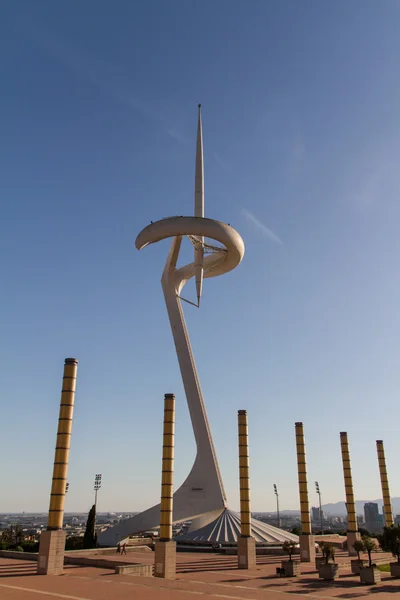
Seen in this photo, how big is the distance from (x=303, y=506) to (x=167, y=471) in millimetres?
12619

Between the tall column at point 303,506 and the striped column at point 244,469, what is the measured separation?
5.64 metres

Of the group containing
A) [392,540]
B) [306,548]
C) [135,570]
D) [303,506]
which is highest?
[303,506]

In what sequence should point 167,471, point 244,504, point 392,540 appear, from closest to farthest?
point 392,540
point 167,471
point 244,504

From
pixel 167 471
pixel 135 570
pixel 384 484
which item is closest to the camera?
pixel 135 570

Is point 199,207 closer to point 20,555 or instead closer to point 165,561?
point 165,561

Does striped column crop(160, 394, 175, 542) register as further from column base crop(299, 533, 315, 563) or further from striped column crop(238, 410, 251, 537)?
column base crop(299, 533, 315, 563)

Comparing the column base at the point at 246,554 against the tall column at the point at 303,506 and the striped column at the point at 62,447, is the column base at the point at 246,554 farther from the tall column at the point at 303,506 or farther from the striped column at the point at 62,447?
the striped column at the point at 62,447

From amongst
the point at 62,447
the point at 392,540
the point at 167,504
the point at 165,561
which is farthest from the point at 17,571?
the point at 392,540

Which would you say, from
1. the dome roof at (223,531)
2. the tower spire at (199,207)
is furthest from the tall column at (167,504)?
the tower spire at (199,207)

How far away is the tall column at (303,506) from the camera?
31.5 meters

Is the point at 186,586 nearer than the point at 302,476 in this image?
Yes

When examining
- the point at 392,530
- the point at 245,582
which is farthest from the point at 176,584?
the point at 392,530

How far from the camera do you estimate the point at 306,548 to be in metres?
31.5

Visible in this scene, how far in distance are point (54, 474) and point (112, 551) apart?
1468cm
